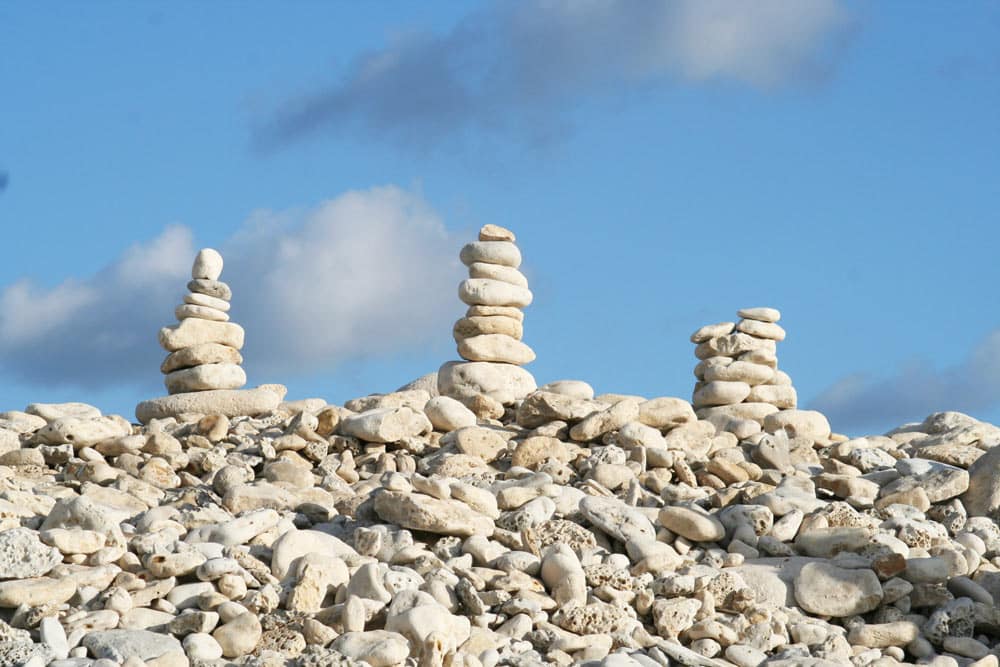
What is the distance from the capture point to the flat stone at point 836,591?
11.6 meters

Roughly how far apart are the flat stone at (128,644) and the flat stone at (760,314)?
38.9ft

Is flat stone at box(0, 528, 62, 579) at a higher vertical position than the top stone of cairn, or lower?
lower

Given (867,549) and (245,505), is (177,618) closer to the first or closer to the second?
(245,505)

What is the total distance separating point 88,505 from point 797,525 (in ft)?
19.8

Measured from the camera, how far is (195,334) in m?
19.3

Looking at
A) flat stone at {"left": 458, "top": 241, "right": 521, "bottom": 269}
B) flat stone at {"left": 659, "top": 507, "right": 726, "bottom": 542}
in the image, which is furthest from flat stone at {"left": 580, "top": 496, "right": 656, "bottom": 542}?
flat stone at {"left": 458, "top": 241, "right": 521, "bottom": 269}

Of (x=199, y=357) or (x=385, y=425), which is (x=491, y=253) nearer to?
(x=199, y=357)

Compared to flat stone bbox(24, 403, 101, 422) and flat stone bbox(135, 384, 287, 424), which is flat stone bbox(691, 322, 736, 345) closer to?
flat stone bbox(135, 384, 287, 424)

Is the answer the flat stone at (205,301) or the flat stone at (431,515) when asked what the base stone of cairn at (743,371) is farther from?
the flat stone at (431,515)

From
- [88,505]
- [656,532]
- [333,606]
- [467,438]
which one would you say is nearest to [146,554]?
[88,505]

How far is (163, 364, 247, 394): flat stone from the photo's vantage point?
18750 millimetres

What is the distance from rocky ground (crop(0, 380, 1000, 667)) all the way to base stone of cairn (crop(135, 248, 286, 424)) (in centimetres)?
184

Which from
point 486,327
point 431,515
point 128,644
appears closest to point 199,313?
point 486,327

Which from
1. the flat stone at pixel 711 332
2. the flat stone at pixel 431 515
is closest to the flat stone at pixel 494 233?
the flat stone at pixel 711 332
